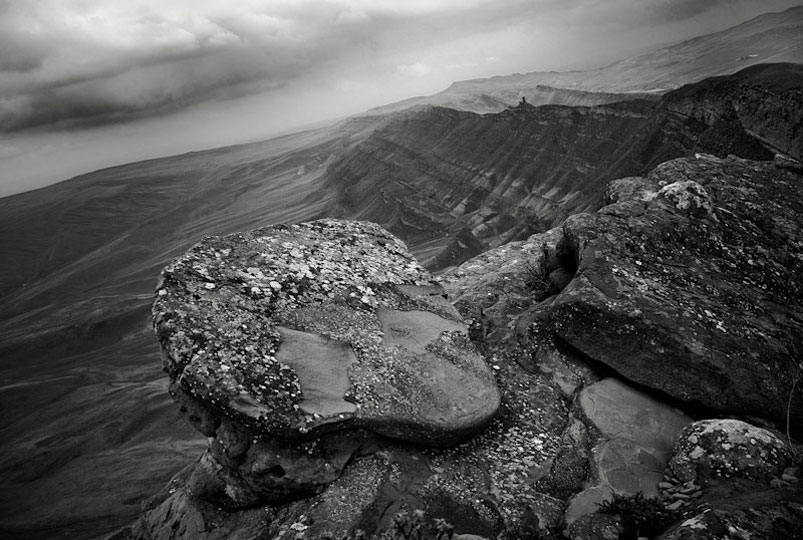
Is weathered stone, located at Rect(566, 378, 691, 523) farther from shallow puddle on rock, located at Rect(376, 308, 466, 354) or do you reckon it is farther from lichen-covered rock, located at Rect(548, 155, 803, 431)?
shallow puddle on rock, located at Rect(376, 308, 466, 354)

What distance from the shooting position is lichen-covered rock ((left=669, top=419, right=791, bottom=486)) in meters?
5.83

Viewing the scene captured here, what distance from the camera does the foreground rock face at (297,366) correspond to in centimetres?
685

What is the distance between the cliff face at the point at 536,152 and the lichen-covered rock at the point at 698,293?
6.60m

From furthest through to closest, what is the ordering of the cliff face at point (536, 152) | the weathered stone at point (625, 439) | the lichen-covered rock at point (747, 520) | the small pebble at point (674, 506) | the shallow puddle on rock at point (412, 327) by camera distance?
the cliff face at point (536, 152) < the shallow puddle on rock at point (412, 327) < the weathered stone at point (625, 439) < the small pebble at point (674, 506) < the lichen-covered rock at point (747, 520)

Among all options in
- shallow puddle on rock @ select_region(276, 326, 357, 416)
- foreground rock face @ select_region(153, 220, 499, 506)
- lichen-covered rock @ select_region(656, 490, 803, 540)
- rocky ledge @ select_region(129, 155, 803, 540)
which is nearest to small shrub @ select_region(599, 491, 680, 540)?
rocky ledge @ select_region(129, 155, 803, 540)

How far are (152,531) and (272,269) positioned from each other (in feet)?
21.3

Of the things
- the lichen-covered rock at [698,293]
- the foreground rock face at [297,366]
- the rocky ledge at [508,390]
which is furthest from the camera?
the lichen-covered rock at [698,293]

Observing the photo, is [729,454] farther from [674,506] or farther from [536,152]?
[536,152]

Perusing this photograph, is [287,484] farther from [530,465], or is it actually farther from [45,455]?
[45,455]

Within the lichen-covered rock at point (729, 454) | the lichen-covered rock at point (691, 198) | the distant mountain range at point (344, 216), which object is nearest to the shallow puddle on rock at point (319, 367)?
the lichen-covered rock at point (729, 454)

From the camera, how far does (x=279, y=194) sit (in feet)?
525

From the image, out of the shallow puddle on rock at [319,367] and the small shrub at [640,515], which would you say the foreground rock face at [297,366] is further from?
the small shrub at [640,515]

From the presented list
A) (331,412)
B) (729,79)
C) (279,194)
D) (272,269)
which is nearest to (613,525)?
(331,412)

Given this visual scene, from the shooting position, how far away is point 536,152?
66812 mm
